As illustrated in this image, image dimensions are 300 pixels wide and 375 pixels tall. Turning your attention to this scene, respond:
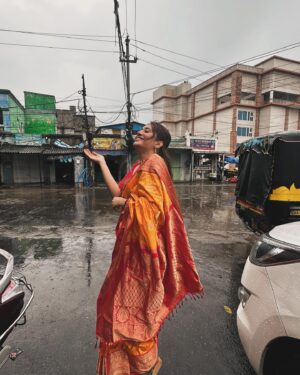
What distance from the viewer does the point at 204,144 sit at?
80.1ft

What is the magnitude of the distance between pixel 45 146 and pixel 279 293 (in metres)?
22.4

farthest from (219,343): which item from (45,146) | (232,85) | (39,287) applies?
(232,85)

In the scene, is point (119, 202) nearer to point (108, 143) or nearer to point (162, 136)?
point (162, 136)

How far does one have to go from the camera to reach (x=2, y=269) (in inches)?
74.6

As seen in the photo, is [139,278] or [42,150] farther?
[42,150]

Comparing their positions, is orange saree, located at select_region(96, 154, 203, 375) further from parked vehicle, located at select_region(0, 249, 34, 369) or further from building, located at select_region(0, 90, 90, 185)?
building, located at select_region(0, 90, 90, 185)

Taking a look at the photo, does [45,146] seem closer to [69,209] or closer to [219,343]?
[69,209]

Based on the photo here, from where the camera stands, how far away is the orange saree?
55.1 inches

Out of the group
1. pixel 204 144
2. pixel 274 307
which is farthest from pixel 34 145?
pixel 274 307

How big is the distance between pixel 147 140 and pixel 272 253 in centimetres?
111

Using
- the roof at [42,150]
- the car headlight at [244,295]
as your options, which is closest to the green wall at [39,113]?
the roof at [42,150]

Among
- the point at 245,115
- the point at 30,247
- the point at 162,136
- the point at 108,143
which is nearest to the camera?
the point at 162,136

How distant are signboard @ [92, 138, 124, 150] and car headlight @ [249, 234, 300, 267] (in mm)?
20002

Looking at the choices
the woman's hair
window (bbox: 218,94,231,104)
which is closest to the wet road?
the woman's hair
